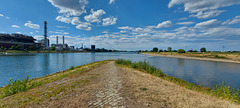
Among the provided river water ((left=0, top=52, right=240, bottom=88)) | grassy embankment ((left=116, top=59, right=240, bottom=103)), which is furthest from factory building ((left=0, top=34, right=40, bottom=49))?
grassy embankment ((left=116, top=59, right=240, bottom=103))

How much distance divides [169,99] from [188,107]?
1086mm

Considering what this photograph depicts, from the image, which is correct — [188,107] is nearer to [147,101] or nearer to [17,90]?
[147,101]

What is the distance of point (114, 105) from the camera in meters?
5.29

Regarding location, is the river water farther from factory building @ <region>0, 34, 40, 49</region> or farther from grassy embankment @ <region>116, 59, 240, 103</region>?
factory building @ <region>0, 34, 40, 49</region>

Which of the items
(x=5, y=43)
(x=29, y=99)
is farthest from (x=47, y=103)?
(x=5, y=43)

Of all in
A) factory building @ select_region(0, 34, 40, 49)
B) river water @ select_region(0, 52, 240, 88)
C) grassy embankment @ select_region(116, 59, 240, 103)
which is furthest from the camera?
factory building @ select_region(0, 34, 40, 49)

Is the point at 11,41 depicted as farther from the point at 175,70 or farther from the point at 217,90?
the point at 217,90

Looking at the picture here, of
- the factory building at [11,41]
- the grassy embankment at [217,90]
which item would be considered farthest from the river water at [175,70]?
the factory building at [11,41]

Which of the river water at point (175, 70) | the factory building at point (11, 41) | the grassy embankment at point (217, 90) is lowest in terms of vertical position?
the river water at point (175, 70)

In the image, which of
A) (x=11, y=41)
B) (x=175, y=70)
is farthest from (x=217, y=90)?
(x=11, y=41)

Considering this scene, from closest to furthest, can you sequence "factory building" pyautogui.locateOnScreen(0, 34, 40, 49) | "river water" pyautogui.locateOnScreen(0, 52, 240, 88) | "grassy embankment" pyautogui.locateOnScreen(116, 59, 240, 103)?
1. "grassy embankment" pyautogui.locateOnScreen(116, 59, 240, 103)
2. "river water" pyautogui.locateOnScreen(0, 52, 240, 88)
3. "factory building" pyautogui.locateOnScreen(0, 34, 40, 49)

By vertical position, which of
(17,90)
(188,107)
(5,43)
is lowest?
(17,90)

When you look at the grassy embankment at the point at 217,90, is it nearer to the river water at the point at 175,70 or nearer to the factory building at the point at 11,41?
the river water at the point at 175,70

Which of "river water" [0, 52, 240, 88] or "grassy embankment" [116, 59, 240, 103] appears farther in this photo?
"river water" [0, 52, 240, 88]
